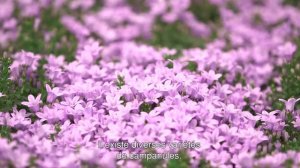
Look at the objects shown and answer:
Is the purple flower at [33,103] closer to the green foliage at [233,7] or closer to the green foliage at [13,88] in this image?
the green foliage at [13,88]

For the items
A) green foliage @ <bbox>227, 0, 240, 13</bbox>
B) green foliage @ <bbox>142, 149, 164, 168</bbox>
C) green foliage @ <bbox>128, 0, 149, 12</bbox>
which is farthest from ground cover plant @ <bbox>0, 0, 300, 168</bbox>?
green foliage @ <bbox>227, 0, 240, 13</bbox>

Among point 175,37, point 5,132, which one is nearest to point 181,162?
point 5,132

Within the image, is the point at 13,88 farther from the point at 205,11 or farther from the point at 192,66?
the point at 205,11

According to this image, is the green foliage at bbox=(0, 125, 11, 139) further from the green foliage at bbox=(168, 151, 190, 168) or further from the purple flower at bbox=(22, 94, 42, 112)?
the green foliage at bbox=(168, 151, 190, 168)

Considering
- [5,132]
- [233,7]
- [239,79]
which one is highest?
[233,7]

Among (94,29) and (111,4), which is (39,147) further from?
(111,4)

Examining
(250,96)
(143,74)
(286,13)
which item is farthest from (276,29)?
(143,74)

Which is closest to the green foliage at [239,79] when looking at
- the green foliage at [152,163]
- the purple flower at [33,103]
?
the green foliage at [152,163]

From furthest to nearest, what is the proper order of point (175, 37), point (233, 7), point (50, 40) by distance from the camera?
point (233, 7) → point (175, 37) → point (50, 40)
